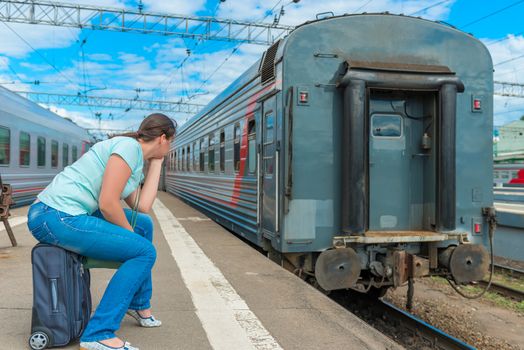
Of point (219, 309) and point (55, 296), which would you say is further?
point (219, 309)

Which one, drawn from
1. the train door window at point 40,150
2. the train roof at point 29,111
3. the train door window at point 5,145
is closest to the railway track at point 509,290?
the train door window at point 5,145

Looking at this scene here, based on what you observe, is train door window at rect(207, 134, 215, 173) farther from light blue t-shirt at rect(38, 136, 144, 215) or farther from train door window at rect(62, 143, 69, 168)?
train door window at rect(62, 143, 69, 168)

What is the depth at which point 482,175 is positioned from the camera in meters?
6.01

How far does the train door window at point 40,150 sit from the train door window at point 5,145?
8.46ft

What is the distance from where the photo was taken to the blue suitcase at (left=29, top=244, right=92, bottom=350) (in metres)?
3.01

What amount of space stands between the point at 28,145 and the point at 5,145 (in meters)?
1.85

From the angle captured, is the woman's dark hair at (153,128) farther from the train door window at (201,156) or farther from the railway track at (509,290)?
the train door window at (201,156)

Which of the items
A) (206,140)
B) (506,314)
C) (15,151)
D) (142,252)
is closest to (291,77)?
(142,252)

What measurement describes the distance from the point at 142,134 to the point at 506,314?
20.6 ft

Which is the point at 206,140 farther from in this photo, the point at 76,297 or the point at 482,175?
the point at 76,297

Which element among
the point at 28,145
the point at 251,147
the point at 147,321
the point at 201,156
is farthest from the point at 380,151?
the point at 28,145

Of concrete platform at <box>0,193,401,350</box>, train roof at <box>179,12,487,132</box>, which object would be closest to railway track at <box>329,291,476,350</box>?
concrete platform at <box>0,193,401,350</box>

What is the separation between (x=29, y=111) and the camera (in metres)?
14.4

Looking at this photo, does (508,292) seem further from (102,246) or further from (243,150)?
(102,246)
